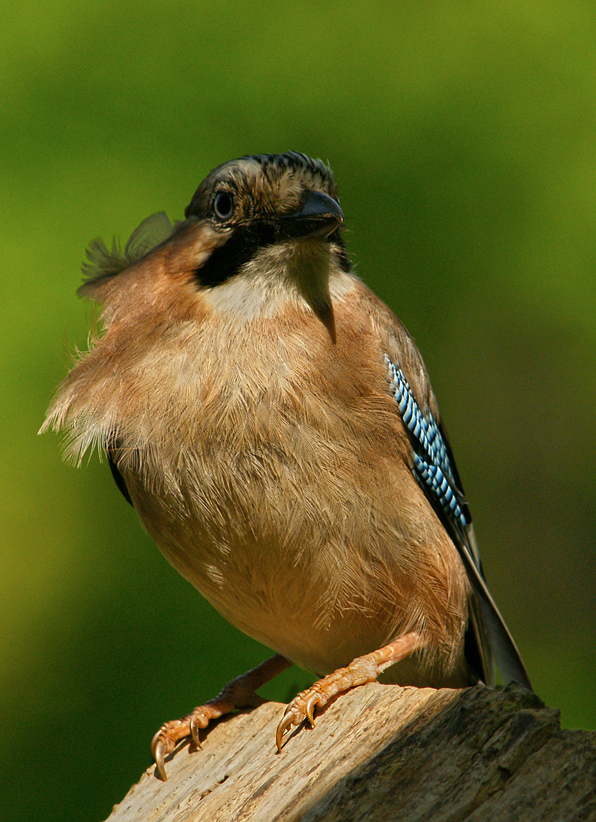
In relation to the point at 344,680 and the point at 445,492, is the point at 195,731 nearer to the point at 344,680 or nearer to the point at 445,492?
the point at 344,680

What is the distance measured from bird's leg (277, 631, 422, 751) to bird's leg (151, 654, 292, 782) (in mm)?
578

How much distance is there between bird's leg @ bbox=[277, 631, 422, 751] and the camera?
2701mm

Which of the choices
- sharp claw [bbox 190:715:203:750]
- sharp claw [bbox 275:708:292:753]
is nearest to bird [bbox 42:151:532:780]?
sharp claw [bbox 190:715:203:750]

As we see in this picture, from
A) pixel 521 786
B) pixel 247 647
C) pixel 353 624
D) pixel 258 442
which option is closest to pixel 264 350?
pixel 258 442

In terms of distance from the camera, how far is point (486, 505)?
20.5 feet

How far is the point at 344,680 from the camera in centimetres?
296

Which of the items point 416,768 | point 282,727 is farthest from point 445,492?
point 416,768

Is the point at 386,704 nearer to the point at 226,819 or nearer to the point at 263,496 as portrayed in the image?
the point at 226,819

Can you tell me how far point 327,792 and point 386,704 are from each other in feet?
1.07

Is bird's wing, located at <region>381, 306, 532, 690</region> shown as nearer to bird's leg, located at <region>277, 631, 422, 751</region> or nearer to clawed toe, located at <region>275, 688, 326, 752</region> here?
bird's leg, located at <region>277, 631, 422, 751</region>

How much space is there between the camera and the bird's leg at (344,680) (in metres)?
2.70

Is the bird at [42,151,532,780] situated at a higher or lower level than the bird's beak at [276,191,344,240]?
lower

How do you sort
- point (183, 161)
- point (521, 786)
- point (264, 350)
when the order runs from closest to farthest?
point (521, 786), point (264, 350), point (183, 161)

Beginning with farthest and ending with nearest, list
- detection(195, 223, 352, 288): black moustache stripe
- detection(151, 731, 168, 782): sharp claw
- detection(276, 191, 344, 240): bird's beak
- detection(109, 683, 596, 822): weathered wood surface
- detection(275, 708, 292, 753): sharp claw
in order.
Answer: detection(195, 223, 352, 288): black moustache stripe → detection(276, 191, 344, 240): bird's beak → detection(151, 731, 168, 782): sharp claw → detection(275, 708, 292, 753): sharp claw → detection(109, 683, 596, 822): weathered wood surface
